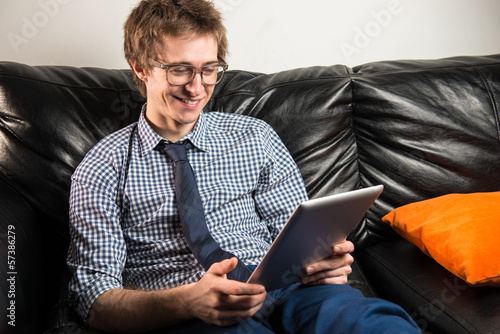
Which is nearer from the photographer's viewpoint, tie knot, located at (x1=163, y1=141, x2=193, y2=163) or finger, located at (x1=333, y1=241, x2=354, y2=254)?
finger, located at (x1=333, y1=241, x2=354, y2=254)

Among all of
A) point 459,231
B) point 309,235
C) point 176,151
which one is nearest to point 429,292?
point 459,231

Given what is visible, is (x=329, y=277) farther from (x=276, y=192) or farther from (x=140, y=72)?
(x=140, y=72)

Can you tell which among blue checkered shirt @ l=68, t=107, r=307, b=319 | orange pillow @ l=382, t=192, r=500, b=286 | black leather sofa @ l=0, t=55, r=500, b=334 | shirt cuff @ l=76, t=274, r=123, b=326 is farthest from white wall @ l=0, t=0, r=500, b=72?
shirt cuff @ l=76, t=274, r=123, b=326

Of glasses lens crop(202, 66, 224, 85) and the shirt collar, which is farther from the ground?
glasses lens crop(202, 66, 224, 85)

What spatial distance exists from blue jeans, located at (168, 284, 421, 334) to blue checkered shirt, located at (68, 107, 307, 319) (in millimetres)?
165

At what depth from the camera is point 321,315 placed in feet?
3.35

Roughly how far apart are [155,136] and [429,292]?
830 mm

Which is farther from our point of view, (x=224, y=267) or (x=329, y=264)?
(x=329, y=264)

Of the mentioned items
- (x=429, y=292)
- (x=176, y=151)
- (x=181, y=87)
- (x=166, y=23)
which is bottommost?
(x=429, y=292)

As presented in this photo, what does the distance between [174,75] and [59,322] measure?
66 cm

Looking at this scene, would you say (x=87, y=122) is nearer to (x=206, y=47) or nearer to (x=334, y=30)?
(x=206, y=47)

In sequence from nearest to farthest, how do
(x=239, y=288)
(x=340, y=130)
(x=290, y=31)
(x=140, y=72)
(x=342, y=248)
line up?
(x=239, y=288)
(x=342, y=248)
(x=140, y=72)
(x=340, y=130)
(x=290, y=31)

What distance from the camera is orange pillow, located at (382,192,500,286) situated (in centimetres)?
123

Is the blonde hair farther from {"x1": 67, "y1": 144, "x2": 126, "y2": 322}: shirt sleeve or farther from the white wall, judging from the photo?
the white wall
